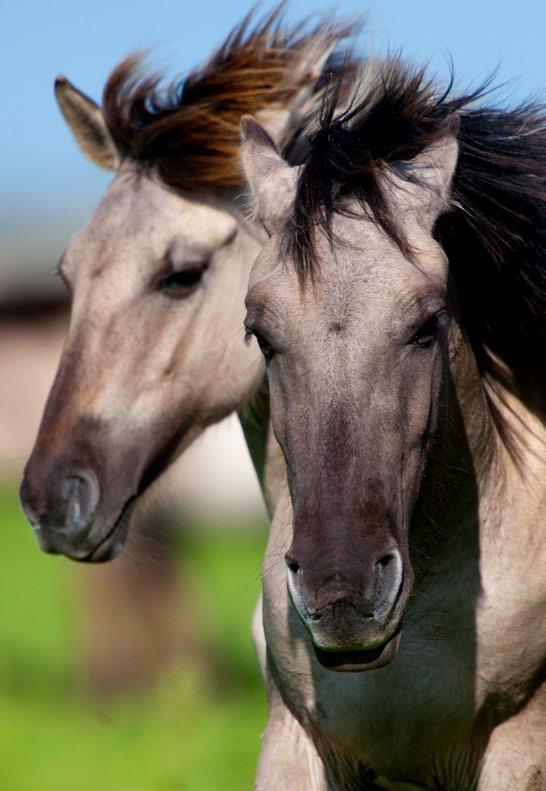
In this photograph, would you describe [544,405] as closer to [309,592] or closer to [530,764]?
[530,764]

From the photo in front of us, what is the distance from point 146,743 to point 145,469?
3.57 metres

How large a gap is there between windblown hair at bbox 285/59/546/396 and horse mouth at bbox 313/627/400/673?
1.22 metres

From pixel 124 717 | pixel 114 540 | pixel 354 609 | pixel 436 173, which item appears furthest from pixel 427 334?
pixel 124 717

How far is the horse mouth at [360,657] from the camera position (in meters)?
3.42

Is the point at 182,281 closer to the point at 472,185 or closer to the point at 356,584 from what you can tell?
the point at 472,185

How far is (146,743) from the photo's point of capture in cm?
848

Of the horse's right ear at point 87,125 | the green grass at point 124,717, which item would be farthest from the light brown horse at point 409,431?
the horse's right ear at point 87,125

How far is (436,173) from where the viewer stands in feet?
13.1

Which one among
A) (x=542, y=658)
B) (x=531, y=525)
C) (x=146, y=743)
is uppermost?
(x=531, y=525)

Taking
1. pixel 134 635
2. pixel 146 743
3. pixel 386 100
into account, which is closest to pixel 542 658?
pixel 386 100

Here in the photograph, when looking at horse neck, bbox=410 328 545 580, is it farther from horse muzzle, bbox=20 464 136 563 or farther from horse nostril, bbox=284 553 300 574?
horse muzzle, bbox=20 464 136 563

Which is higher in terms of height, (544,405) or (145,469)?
(544,405)

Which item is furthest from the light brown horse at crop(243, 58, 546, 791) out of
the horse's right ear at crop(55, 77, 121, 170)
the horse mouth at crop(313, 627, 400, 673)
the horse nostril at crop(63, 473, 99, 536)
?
the horse's right ear at crop(55, 77, 121, 170)

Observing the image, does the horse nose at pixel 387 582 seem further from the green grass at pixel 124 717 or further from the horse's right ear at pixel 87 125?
the horse's right ear at pixel 87 125
